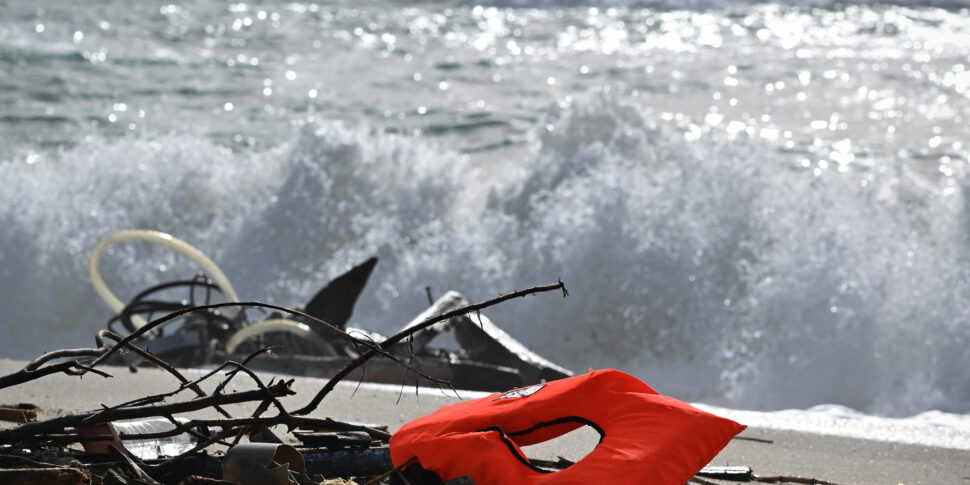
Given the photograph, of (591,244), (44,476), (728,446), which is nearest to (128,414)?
(44,476)

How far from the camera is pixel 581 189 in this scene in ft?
23.0

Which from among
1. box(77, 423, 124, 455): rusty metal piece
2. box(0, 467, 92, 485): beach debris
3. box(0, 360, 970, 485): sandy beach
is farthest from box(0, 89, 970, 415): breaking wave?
box(0, 467, 92, 485): beach debris

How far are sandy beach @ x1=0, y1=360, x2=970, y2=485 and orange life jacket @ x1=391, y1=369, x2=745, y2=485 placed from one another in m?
0.80

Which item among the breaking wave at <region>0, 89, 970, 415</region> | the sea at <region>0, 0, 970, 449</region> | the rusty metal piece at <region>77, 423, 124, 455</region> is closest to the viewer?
the rusty metal piece at <region>77, 423, 124, 455</region>

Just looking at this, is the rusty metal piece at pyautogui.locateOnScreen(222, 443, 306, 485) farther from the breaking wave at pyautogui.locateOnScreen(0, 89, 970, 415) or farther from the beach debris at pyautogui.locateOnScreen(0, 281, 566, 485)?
the breaking wave at pyautogui.locateOnScreen(0, 89, 970, 415)

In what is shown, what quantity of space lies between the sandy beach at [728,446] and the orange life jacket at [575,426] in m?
0.80

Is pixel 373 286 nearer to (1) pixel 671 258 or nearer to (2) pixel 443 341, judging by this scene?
(2) pixel 443 341

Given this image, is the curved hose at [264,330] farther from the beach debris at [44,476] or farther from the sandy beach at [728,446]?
the beach debris at [44,476]

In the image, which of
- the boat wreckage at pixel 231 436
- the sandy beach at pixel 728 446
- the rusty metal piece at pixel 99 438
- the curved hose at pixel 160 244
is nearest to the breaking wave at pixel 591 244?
the sandy beach at pixel 728 446

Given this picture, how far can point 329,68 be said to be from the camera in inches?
492

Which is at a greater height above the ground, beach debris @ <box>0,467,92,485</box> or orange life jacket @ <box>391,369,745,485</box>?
beach debris @ <box>0,467,92,485</box>

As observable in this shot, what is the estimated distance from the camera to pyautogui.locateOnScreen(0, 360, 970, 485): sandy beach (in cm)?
267

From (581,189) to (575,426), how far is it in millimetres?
5455

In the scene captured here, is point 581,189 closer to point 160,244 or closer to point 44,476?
point 160,244
